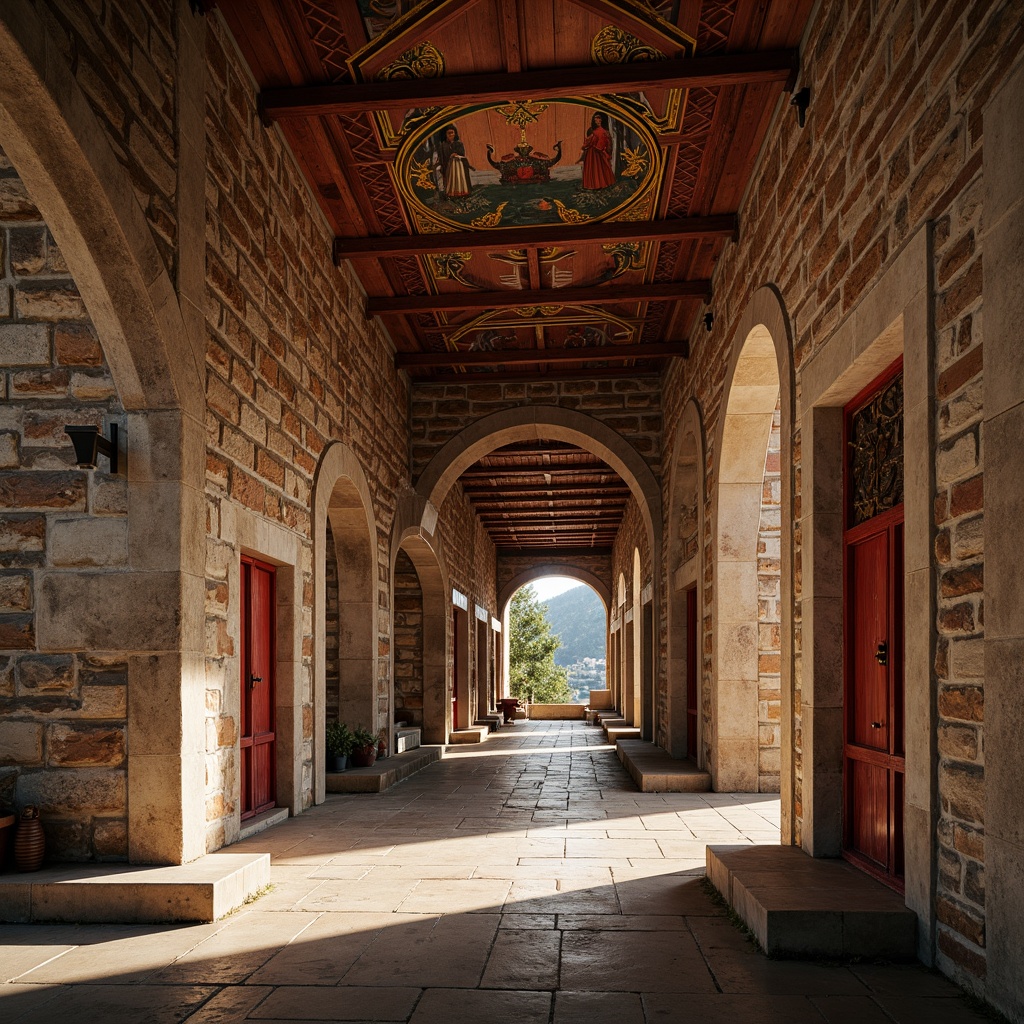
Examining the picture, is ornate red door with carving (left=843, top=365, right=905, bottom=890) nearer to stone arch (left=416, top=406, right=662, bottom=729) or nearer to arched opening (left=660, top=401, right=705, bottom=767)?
arched opening (left=660, top=401, right=705, bottom=767)

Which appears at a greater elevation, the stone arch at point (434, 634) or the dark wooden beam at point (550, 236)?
the dark wooden beam at point (550, 236)

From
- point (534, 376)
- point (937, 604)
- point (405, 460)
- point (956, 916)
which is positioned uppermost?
point (534, 376)

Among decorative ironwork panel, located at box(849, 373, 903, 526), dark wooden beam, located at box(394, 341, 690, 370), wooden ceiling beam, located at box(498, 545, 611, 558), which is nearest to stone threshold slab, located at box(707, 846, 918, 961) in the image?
decorative ironwork panel, located at box(849, 373, 903, 526)

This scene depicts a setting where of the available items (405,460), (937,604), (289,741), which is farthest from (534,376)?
(937,604)

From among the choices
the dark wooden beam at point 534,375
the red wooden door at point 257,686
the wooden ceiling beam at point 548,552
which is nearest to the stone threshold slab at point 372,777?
the red wooden door at point 257,686

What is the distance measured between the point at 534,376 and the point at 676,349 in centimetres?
162

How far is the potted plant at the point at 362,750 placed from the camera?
302 inches

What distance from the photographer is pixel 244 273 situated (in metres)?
5.02

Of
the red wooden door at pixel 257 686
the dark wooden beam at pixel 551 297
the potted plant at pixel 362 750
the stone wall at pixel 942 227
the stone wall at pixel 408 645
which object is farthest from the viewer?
the stone wall at pixel 408 645

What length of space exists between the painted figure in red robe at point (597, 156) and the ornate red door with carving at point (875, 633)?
2372 millimetres

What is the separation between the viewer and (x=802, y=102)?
4.59 metres

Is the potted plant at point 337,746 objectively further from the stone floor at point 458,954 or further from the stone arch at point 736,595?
the stone arch at point 736,595

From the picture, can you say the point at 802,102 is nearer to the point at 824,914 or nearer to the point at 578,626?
the point at 824,914

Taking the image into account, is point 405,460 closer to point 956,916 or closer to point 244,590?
point 244,590
